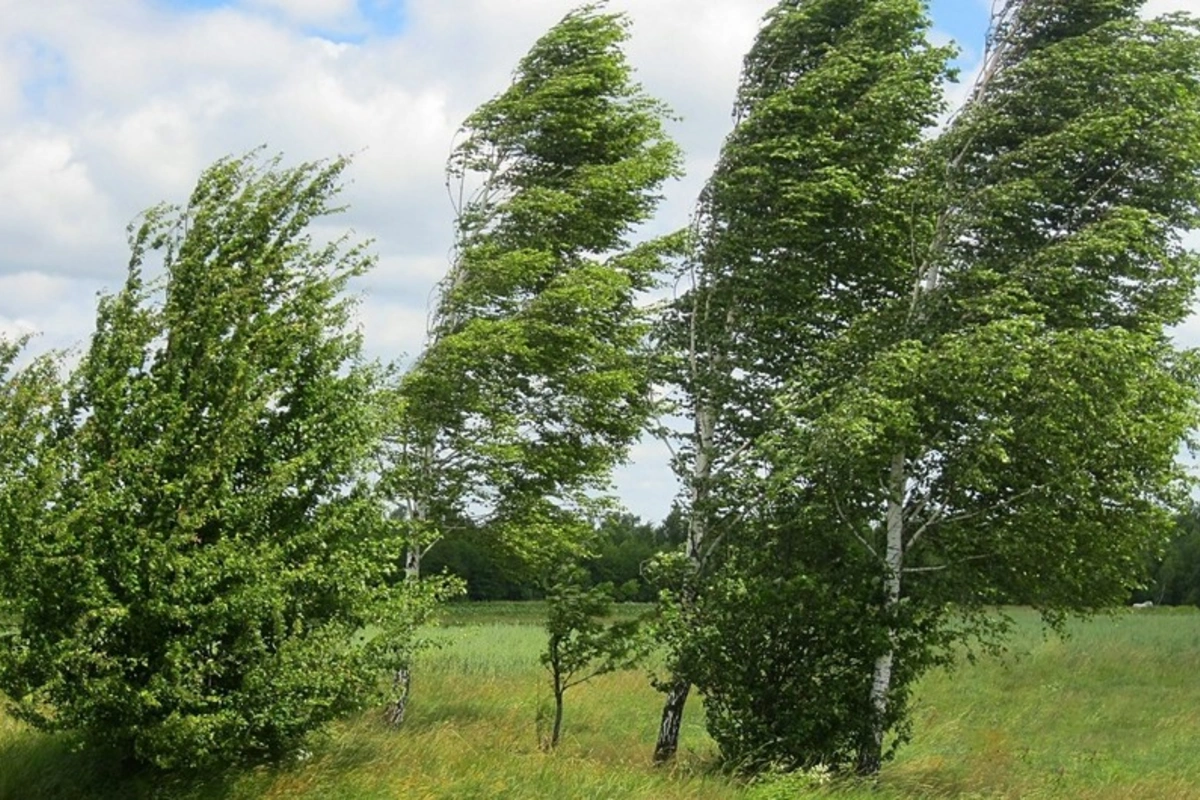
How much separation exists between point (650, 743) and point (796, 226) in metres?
8.81

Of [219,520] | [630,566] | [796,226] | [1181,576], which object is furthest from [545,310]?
[1181,576]

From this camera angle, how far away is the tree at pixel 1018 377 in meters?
16.1

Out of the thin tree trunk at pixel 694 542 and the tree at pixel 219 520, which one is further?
the thin tree trunk at pixel 694 542

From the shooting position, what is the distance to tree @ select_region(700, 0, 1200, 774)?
16.1 metres

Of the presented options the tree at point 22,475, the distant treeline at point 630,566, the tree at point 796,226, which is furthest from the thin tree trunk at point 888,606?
the distant treeline at point 630,566

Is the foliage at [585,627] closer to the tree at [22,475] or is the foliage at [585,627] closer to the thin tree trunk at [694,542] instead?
the thin tree trunk at [694,542]

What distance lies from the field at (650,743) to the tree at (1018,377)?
192 cm

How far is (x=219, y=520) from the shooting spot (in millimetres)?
11789

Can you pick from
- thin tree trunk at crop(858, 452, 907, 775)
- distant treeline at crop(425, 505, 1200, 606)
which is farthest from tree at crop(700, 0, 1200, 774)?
distant treeline at crop(425, 505, 1200, 606)

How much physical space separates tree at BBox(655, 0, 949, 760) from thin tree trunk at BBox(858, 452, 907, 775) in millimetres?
2397

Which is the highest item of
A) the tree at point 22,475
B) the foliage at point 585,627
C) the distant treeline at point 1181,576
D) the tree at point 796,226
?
the tree at point 796,226

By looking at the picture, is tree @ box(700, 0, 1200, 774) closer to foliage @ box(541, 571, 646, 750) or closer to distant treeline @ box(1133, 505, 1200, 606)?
foliage @ box(541, 571, 646, 750)

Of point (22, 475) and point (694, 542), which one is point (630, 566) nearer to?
point (694, 542)

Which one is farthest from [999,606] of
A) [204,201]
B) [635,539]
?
Answer: [635,539]
